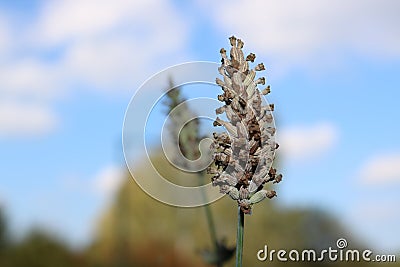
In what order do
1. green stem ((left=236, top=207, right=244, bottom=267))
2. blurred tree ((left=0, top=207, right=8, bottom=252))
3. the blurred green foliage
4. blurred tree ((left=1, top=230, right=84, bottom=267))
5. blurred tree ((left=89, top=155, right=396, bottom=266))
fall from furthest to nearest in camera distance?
1. blurred tree ((left=1, top=230, right=84, bottom=267))
2. blurred tree ((left=0, top=207, right=8, bottom=252))
3. the blurred green foliage
4. blurred tree ((left=89, top=155, right=396, bottom=266))
5. green stem ((left=236, top=207, right=244, bottom=267))

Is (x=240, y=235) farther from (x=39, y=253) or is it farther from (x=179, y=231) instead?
(x=39, y=253)

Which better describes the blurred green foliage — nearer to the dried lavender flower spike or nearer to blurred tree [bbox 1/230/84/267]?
blurred tree [bbox 1/230/84/267]

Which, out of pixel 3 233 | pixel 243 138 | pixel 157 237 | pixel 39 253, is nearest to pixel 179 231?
pixel 157 237

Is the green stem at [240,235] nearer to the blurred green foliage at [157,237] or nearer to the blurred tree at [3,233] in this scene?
the blurred green foliage at [157,237]

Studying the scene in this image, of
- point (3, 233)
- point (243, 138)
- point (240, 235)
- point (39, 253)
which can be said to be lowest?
point (240, 235)

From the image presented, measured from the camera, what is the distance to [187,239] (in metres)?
18.3

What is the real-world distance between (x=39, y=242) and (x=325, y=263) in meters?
7.92

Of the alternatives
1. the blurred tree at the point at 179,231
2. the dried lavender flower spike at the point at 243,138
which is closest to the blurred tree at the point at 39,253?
the blurred tree at the point at 179,231

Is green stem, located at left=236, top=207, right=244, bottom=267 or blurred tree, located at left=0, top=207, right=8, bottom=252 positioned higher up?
blurred tree, located at left=0, top=207, right=8, bottom=252

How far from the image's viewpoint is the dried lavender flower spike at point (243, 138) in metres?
2.31

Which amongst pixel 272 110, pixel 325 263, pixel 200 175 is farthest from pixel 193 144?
pixel 325 263

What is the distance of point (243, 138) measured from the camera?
2352mm

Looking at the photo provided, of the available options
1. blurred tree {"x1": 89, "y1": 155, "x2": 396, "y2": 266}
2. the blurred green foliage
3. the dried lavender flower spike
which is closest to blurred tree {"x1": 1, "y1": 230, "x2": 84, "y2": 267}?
the blurred green foliage

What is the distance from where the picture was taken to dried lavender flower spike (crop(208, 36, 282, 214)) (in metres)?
2.31
